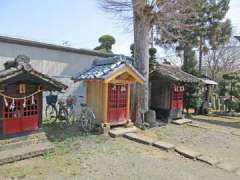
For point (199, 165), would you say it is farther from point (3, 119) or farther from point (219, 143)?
point (3, 119)

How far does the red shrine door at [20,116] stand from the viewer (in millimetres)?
7281

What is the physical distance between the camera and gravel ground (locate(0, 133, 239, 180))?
5.97m

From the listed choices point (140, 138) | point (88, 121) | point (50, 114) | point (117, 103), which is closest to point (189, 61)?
point (117, 103)

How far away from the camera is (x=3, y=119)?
7.19 meters

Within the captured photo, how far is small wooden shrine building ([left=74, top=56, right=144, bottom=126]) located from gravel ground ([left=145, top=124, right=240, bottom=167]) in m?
1.51

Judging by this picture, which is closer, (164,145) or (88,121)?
(164,145)

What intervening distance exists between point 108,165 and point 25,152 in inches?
87.7

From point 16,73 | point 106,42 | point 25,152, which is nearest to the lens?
point 25,152

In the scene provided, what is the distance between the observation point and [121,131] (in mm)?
9820

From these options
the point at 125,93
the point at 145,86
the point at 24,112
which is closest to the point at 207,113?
the point at 145,86

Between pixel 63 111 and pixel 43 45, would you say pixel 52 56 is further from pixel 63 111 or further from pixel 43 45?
pixel 63 111

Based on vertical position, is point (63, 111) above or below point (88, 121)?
above

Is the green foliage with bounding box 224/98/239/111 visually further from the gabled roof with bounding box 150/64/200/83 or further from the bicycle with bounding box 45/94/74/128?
the bicycle with bounding box 45/94/74/128

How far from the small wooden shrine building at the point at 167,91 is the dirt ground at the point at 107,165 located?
16.9ft
